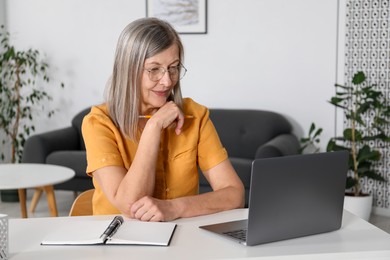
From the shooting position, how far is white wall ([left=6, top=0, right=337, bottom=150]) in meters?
5.69

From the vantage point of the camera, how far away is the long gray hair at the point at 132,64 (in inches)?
94.8

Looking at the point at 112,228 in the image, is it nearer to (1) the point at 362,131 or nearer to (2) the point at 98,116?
(2) the point at 98,116

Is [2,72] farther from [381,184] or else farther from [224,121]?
[381,184]

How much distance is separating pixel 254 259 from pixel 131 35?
3.21 feet

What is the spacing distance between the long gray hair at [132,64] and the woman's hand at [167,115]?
0.09 metres

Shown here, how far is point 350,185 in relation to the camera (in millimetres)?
5164

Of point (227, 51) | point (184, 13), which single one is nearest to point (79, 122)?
point (184, 13)

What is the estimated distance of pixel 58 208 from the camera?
579cm

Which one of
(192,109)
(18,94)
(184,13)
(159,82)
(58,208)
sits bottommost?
(58,208)

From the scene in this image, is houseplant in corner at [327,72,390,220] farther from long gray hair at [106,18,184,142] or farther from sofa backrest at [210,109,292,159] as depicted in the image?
long gray hair at [106,18,184,142]

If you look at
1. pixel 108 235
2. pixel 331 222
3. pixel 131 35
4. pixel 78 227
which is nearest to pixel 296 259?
pixel 331 222

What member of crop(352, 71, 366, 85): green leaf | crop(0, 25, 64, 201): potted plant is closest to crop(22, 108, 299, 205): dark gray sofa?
crop(0, 25, 64, 201): potted plant

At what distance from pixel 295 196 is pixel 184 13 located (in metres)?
4.28

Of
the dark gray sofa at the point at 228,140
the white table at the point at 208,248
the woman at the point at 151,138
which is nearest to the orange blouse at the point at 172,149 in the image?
the woman at the point at 151,138
